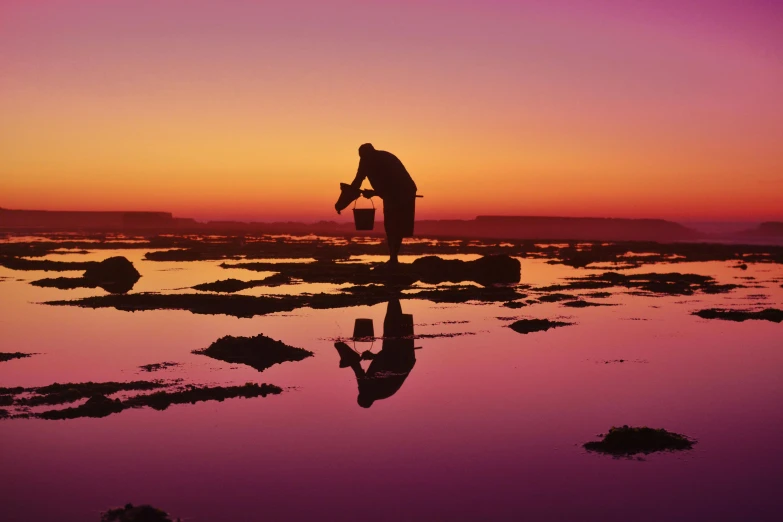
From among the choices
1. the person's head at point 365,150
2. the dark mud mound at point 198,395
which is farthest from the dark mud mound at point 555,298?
the dark mud mound at point 198,395

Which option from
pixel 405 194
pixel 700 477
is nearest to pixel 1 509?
pixel 700 477

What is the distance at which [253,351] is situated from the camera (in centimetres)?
1146

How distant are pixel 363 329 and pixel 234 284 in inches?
381

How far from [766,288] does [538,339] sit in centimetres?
1519

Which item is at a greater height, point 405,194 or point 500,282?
point 405,194

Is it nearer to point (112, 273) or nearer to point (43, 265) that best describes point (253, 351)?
point (112, 273)

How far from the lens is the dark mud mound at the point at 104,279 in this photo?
78.4 ft

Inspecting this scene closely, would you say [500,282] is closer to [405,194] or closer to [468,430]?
[405,194]

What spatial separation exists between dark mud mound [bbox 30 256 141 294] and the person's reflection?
40.5 ft

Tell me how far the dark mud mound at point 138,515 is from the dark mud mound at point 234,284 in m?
16.6

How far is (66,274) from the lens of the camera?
94.7 ft

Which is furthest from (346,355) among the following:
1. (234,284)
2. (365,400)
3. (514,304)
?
(234,284)

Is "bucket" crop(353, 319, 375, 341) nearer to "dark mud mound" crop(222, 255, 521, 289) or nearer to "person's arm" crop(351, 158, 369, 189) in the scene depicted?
"person's arm" crop(351, 158, 369, 189)

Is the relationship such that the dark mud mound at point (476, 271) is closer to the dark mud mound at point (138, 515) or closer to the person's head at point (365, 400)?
the person's head at point (365, 400)
